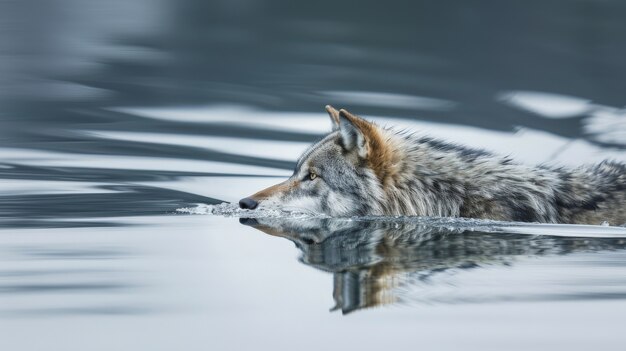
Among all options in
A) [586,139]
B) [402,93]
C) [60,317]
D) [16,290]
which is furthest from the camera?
[402,93]

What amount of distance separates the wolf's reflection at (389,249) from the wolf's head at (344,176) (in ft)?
0.63

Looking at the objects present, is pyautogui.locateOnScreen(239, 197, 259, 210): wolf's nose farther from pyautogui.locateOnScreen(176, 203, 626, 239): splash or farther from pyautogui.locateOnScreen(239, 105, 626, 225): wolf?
pyautogui.locateOnScreen(176, 203, 626, 239): splash

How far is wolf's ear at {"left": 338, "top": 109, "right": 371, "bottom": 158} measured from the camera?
373 inches

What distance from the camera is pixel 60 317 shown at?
5902 mm

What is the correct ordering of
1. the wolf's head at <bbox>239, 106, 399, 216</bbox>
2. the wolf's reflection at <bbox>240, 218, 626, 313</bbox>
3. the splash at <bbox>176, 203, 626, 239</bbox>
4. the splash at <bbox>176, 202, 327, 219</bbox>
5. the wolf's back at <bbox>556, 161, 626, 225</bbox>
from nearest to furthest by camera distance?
the wolf's reflection at <bbox>240, 218, 626, 313</bbox> → the splash at <bbox>176, 203, 626, 239</bbox> → the wolf's back at <bbox>556, 161, 626, 225</bbox> → the wolf's head at <bbox>239, 106, 399, 216</bbox> → the splash at <bbox>176, 202, 327, 219</bbox>

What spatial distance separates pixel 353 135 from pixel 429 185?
0.70m

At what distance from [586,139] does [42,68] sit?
8768mm

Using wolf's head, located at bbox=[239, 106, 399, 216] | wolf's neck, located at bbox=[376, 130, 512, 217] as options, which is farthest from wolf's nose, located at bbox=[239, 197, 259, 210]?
wolf's neck, located at bbox=[376, 130, 512, 217]

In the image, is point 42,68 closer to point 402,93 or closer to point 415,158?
point 402,93

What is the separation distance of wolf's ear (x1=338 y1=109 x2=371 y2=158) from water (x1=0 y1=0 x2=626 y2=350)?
0.58 meters

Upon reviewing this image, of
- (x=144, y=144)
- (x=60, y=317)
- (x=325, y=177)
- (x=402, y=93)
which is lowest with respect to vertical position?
(x=60, y=317)

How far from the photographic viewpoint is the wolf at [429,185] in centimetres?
927

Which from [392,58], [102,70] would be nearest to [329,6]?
[392,58]

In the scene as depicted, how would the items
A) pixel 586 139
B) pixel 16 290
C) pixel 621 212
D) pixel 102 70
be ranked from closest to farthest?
pixel 16 290, pixel 621 212, pixel 586 139, pixel 102 70
